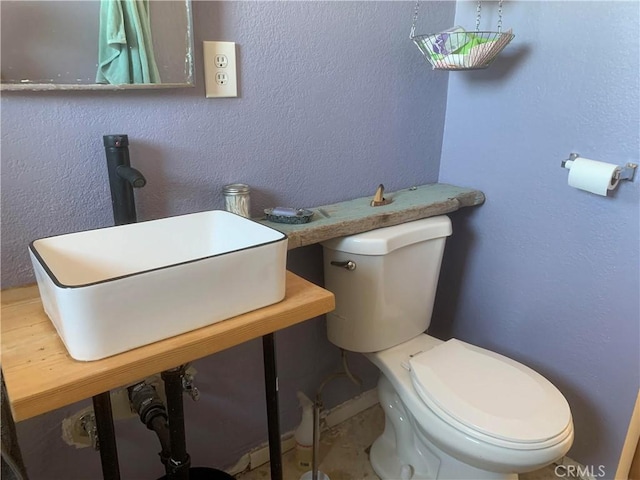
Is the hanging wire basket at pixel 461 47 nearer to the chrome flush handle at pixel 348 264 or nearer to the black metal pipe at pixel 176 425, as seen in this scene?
the chrome flush handle at pixel 348 264

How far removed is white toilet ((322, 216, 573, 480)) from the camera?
1153mm

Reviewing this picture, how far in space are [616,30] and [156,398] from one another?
1.40 metres

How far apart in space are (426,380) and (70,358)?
0.88m

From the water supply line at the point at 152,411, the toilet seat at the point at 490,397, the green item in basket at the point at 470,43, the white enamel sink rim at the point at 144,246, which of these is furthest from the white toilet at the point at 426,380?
the water supply line at the point at 152,411

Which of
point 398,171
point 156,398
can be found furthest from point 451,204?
point 156,398

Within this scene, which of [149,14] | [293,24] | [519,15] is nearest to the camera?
[149,14]

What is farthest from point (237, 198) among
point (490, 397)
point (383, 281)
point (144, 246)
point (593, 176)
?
point (593, 176)

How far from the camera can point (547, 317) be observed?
4.94 ft

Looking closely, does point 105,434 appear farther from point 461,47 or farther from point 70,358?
point 461,47

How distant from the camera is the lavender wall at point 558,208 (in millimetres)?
1266

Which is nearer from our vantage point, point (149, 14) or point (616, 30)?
point (149, 14)

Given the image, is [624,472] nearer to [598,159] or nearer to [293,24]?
[598,159]

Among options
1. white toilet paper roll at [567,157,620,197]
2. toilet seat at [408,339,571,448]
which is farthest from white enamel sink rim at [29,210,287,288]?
white toilet paper roll at [567,157,620,197]

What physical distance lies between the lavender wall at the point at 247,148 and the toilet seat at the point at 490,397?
41 cm
